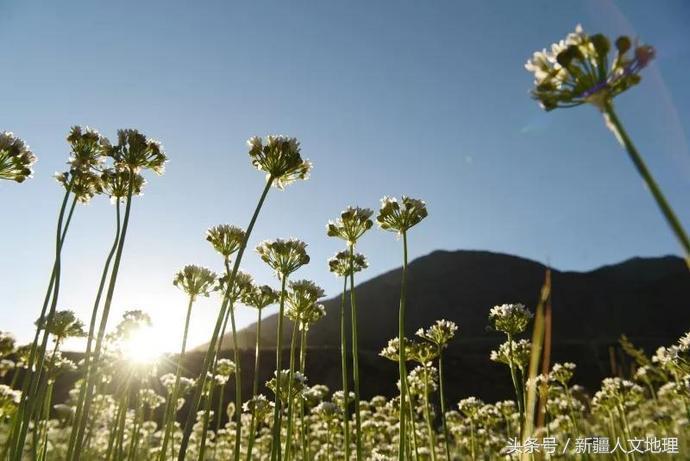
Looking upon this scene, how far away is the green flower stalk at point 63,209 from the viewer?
11.9 ft

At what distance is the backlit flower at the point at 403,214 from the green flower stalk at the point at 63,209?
3.29m

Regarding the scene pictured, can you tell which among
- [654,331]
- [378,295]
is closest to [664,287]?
[654,331]

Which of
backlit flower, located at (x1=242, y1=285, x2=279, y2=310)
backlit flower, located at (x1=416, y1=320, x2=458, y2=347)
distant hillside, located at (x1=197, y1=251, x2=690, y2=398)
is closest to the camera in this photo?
backlit flower, located at (x1=242, y1=285, x2=279, y2=310)

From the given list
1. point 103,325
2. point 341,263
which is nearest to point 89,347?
point 103,325

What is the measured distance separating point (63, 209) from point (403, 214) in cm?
376

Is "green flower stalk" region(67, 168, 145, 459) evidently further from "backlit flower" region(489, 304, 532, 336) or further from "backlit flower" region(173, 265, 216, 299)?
"backlit flower" region(489, 304, 532, 336)

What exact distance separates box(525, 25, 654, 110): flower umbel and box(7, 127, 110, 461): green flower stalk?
408 cm

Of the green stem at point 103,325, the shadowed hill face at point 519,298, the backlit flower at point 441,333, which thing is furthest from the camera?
the shadowed hill face at point 519,298

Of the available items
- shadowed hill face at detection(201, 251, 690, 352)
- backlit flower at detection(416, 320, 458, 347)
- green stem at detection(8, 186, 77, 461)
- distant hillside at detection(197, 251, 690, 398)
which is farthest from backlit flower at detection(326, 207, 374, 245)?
shadowed hill face at detection(201, 251, 690, 352)

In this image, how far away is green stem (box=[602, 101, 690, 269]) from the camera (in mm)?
1618

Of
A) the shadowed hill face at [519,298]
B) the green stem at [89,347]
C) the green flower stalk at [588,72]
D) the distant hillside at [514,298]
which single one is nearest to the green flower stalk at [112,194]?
the green stem at [89,347]

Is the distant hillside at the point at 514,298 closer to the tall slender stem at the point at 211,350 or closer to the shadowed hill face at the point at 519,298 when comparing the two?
the shadowed hill face at the point at 519,298

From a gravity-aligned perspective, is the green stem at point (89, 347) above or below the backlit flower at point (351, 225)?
below

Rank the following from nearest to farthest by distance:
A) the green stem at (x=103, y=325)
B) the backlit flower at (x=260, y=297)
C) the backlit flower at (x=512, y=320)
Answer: the green stem at (x=103, y=325), the backlit flower at (x=260, y=297), the backlit flower at (x=512, y=320)
